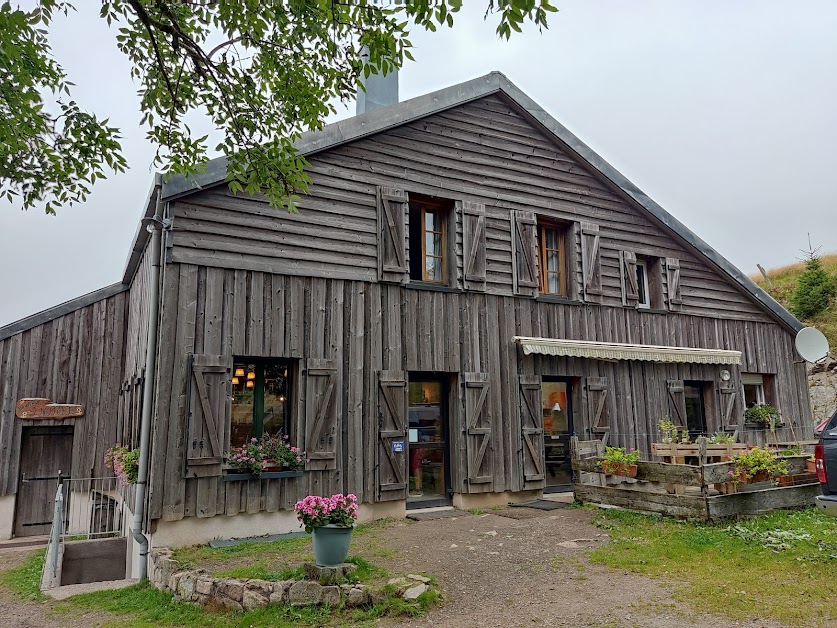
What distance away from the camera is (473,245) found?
1070cm

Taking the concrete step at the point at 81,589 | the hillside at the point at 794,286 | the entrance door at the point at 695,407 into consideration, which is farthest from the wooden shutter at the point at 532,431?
the hillside at the point at 794,286

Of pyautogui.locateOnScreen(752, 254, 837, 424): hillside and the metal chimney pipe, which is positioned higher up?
the metal chimney pipe

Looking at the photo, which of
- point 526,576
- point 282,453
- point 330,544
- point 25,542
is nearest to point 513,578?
point 526,576

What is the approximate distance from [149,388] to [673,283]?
400 inches

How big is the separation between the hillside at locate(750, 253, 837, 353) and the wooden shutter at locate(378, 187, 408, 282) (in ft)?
58.9

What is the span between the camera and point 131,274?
12992mm

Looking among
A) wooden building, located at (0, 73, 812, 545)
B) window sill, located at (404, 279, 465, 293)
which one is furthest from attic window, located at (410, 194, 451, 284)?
window sill, located at (404, 279, 465, 293)

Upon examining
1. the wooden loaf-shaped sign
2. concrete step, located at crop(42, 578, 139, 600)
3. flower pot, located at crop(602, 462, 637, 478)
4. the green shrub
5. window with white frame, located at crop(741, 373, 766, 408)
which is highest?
the green shrub

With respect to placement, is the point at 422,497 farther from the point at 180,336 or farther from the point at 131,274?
the point at 131,274

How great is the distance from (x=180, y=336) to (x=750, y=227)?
75.2m

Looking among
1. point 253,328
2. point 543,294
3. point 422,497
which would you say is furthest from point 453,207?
point 422,497

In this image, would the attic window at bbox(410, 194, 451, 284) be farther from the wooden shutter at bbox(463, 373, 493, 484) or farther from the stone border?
the stone border

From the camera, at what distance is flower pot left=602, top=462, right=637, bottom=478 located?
8875mm

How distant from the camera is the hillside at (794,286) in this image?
22203 millimetres
